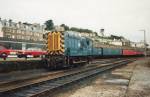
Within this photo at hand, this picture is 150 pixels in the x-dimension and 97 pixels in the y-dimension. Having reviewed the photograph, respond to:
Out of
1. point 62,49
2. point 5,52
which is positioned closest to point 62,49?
point 62,49

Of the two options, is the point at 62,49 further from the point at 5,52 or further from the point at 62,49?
the point at 5,52

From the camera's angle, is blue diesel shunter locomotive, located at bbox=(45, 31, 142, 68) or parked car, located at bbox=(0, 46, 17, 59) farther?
parked car, located at bbox=(0, 46, 17, 59)

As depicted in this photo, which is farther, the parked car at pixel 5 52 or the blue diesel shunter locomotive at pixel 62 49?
the parked car at pixel 5 52

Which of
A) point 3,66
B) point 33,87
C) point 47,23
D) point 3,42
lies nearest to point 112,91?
point 33,87

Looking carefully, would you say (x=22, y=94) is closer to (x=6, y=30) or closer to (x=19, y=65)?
(x=19, y=65)

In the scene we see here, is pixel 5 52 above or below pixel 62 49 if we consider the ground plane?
below

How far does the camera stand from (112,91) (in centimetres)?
1144

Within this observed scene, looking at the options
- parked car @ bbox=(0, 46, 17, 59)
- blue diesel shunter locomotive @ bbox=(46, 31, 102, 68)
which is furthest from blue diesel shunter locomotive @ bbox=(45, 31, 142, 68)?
parked car @ bbox=(0, 46, 17, 59)

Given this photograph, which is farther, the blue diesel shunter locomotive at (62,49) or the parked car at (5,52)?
the parked car at (5,52)

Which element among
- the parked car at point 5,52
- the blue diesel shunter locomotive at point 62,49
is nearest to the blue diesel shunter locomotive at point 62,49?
the blue diesel shunter locomotive at point 62,49

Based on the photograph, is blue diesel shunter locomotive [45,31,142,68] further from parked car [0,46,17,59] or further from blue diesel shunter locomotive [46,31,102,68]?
parked car [0,46,17,59]

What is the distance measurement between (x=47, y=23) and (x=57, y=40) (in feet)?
459

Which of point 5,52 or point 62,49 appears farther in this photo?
point 5,52

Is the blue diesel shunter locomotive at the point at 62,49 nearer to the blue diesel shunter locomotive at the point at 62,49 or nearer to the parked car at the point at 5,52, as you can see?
the blue diesel shunter locomotive at the point at 62,49
